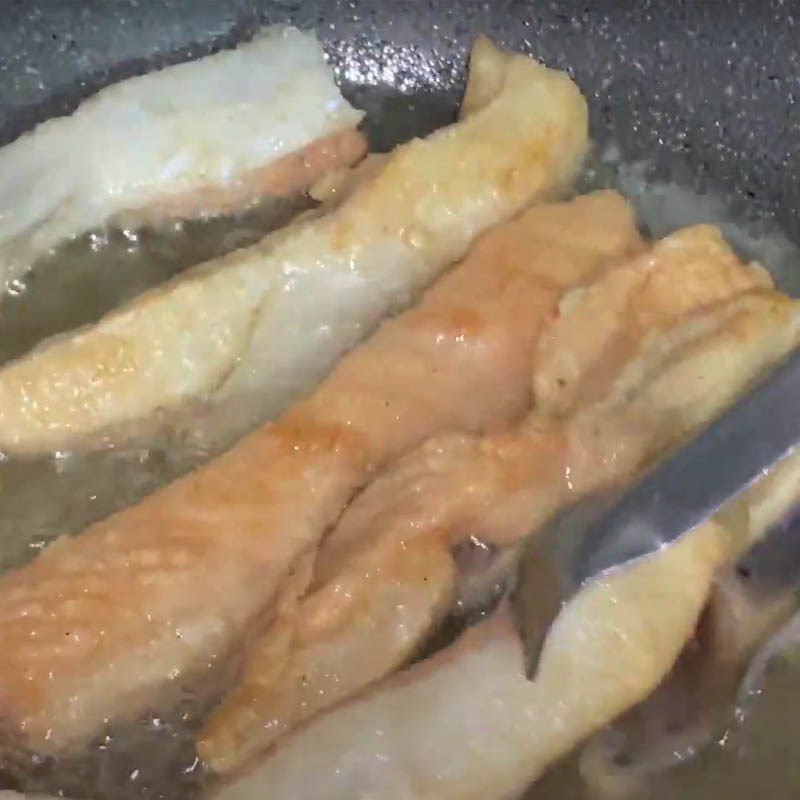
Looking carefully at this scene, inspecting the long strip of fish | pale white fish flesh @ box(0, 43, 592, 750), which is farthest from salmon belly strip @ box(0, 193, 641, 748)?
the long strip of fish

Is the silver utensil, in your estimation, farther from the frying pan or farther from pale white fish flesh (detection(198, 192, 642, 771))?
the frying pan

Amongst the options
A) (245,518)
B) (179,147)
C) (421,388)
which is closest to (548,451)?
(421,388)

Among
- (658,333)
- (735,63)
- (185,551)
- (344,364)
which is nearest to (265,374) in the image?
(344,364)

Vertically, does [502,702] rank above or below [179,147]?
below

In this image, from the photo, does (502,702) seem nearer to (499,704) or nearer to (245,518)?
(499,704)

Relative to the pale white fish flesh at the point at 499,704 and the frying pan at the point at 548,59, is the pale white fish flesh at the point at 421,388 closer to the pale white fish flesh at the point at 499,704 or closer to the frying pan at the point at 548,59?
the pale white fish flesh at the point at 499,704
